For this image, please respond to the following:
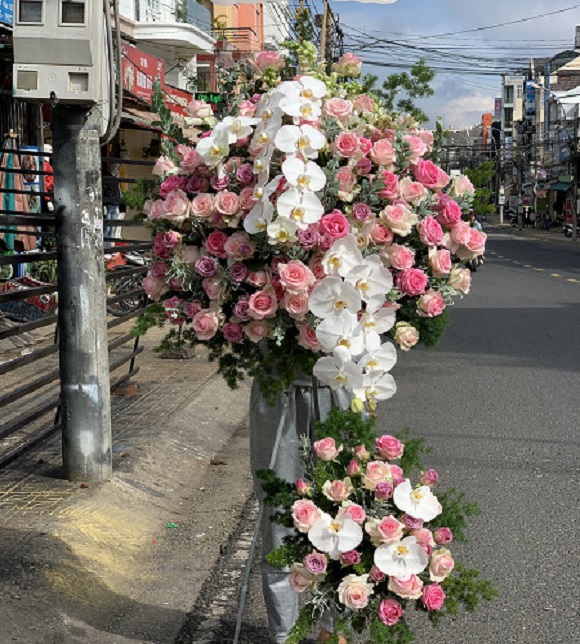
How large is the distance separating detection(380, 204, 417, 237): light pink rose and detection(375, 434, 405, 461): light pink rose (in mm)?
650

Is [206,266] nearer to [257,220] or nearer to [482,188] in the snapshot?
[257,220]

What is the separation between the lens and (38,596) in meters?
4.64

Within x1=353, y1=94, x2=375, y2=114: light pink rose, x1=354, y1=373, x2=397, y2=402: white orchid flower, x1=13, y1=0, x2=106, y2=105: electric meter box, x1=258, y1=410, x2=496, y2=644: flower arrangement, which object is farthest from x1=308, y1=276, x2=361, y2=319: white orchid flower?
x1=13, y1=0, x2=106, y2=105: electric meter box

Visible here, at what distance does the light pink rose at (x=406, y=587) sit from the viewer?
11.3 feet

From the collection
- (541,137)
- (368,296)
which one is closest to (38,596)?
(368,296)

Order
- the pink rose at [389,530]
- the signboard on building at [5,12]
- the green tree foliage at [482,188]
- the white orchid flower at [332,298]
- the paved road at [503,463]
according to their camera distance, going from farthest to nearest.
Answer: the signboard on building at [5,12], the paved road at [503,463], the green tree foliage at [482,188], the white orchid flower at [332,298], the pink rose at [389,530]

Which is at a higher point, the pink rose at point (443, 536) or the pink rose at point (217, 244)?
the pink rose at point (217, 244)

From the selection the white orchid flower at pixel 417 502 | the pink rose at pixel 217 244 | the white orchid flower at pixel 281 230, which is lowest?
the white orchid flower at pixel 417 502

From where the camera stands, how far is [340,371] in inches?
141

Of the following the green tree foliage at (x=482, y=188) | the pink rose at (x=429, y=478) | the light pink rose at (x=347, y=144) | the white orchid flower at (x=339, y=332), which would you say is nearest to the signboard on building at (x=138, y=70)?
the green tree foliage at (x=482, y=188)

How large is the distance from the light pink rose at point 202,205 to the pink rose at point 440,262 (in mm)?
728

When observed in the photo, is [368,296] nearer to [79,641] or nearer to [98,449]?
[79,641]

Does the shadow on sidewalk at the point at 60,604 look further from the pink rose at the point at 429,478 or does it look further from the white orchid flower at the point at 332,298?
the white orchid flower at the point at 332,298

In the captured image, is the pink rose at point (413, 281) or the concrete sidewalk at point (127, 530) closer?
the pink rose at point (413, 281)
